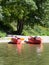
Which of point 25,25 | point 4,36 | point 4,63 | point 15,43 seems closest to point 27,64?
point 4,63

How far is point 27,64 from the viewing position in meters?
20.4

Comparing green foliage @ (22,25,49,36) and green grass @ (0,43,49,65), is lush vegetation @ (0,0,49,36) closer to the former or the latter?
green foliage @ (22,25,49,36)

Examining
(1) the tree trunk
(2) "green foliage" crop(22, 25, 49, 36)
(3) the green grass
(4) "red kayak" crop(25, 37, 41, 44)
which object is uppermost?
(3) the green grass

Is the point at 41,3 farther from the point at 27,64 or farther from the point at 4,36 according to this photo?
the point at 27,64

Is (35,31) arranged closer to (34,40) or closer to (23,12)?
(23,12)

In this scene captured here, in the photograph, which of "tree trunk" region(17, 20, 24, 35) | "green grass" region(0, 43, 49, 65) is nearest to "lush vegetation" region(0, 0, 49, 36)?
"tree trunk" region(17, 20, 24, 35)

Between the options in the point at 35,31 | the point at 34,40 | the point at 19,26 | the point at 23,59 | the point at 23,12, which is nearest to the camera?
the point at 23,59

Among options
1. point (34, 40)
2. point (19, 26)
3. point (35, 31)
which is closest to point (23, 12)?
point (19, 26)

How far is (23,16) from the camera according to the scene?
167 ft

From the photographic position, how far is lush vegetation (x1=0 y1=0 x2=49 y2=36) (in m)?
49.9

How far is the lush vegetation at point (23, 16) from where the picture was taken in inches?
1965

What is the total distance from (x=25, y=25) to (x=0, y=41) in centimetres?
1161

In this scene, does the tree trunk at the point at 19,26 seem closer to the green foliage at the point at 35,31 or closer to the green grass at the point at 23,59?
the green foliage at the point at 35,31

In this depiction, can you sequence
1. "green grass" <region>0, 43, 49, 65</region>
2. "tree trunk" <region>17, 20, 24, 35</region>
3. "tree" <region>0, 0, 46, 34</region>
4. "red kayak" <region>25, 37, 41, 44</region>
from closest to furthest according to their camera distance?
"green grass" <region>0, 43, 49, 65</region>, "red kayak" <region>25, 37, 41, 44</region>, "tree" <region>0, 0, 46, 34</region>, "tree trunk" <region>17, 20, 24, 35</region>
